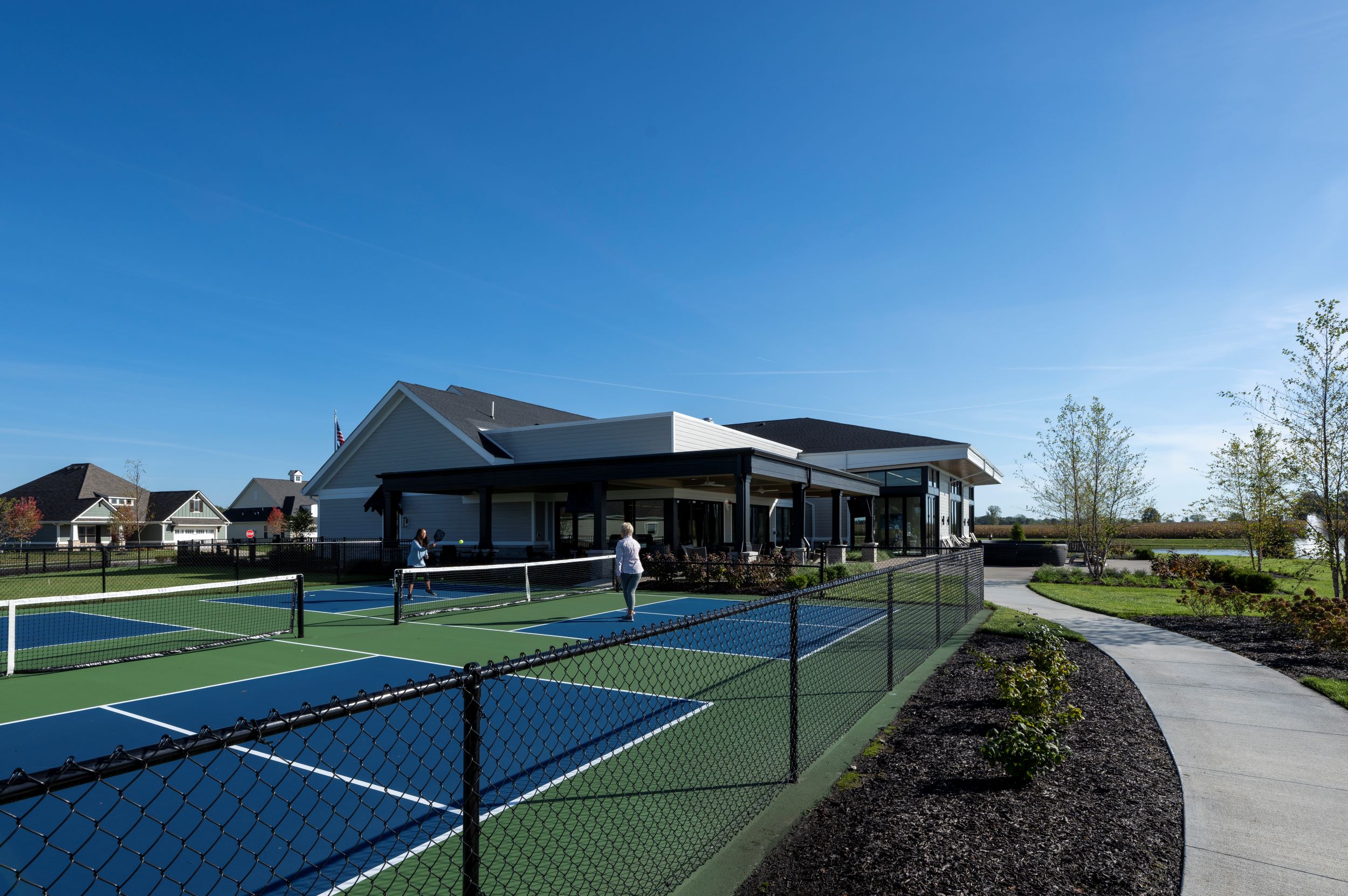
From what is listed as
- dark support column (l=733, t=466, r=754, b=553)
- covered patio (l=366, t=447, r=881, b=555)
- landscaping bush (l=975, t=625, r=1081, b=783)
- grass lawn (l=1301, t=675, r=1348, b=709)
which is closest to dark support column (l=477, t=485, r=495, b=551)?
covered patio (l=366, t=447, r=881, b=555)

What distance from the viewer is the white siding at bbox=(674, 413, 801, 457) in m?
26.2

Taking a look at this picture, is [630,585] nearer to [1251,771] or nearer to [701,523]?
[1251,771]

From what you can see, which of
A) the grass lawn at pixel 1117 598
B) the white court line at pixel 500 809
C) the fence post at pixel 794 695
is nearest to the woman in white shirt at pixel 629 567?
the white court line at pixel 500 809

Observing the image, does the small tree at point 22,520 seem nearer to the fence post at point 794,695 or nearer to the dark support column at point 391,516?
the dark support column at point 391,516

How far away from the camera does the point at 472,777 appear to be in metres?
2.85

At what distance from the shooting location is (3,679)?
407 inches

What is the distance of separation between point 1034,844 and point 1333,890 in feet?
4.63

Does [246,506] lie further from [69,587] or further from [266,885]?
[266,885]

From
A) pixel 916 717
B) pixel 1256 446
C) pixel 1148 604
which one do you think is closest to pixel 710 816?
pixel 916 717

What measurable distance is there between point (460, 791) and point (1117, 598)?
19.5 metres

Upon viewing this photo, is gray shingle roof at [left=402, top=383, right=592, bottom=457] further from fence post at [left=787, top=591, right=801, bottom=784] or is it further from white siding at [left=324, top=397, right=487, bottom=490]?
fence post at [left=787, top=591, right=801, bottom=784]

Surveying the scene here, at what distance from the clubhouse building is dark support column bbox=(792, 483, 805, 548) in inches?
3.2

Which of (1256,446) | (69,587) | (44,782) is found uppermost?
(1256,446)

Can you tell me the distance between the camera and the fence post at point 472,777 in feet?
9.30
